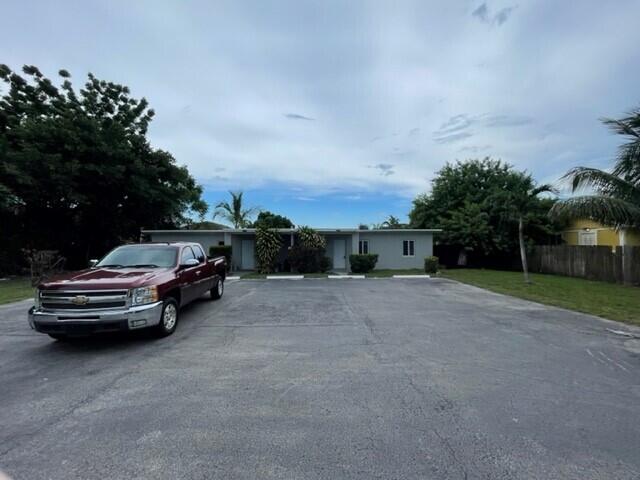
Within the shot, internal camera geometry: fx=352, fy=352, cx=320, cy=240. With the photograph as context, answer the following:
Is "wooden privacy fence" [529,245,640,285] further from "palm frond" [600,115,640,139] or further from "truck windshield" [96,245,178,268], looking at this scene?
"truck windshield" [96,245,178,268]

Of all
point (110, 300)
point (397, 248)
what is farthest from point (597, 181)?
point (110, 300)

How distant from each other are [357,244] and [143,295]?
1715cm

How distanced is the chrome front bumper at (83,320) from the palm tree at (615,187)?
1528 centimetres

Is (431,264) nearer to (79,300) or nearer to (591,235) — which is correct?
(591,235)

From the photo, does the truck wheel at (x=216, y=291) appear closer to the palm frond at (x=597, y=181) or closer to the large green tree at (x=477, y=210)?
the palm frond at (x=597, y=181)

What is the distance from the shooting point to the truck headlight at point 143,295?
17.9 ft

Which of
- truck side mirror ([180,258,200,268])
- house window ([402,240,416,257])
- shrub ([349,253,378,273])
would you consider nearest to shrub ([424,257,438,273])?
shrub ([349,253,378,273])

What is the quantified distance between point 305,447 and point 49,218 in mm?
24649

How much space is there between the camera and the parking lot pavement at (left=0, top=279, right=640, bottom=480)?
2.54 metres

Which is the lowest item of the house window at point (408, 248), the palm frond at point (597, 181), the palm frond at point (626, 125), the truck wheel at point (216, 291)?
the truck wheel at point (216, 291)

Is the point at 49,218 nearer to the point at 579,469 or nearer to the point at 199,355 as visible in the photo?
the point at 199,355

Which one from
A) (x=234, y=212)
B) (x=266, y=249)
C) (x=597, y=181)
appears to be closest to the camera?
(x=597, y=181)

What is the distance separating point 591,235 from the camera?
2159cm

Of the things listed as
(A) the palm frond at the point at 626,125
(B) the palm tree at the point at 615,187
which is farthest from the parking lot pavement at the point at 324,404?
(A) the palm frond at the point at 626,125
